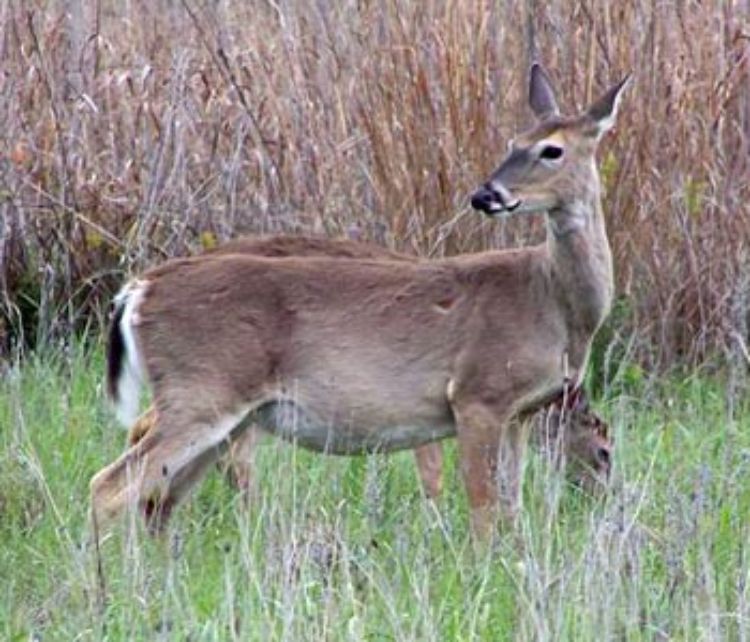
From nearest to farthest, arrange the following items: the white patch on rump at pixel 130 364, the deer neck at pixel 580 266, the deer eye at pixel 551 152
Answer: the white patch on rump at pixel 130 364 → the deer eye at pixel 551 152 → the deer neck at pixel 580 266

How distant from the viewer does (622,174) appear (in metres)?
9.16

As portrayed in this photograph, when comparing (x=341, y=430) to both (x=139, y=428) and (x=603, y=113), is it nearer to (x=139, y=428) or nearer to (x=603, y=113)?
(x=139, y=428)

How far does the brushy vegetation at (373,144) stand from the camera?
9141 mm

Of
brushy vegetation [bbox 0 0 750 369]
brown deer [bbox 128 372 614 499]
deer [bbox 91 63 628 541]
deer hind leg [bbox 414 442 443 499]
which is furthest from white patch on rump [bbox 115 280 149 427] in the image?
brushy vegetation [bbox 0 0 750 369]

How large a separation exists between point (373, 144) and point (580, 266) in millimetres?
2050

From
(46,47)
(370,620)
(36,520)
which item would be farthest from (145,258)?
(370,620)

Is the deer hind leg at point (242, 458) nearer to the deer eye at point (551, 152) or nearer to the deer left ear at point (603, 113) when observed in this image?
the deer eye at point (551, 152)

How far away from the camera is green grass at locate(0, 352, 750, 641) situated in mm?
5281

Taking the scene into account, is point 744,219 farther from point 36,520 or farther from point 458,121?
point 36,520

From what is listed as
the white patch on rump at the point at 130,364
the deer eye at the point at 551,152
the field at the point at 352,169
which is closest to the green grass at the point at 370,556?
the field at the point at 352,169

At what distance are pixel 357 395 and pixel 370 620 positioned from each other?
1.81 m

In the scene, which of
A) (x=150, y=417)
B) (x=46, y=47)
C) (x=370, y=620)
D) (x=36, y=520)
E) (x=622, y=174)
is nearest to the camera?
(x=370, y=620)

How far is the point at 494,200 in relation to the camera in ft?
23.0

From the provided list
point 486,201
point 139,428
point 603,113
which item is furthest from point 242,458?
point 603,113
